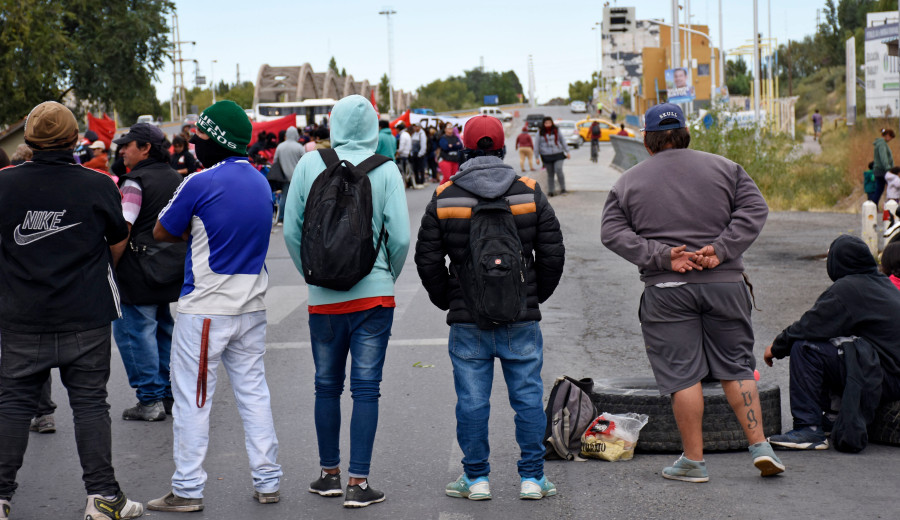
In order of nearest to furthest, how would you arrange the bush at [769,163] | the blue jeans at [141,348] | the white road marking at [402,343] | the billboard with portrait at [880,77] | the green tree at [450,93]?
the blue jeans at [141,348] → the white road marking at [402,343] → the bush at [769,163] → the billboard with portrait at [880,77] → the green tree at [450,93]

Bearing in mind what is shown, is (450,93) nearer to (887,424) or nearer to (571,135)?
(571,135)

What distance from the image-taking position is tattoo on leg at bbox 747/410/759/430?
5305 millimetres

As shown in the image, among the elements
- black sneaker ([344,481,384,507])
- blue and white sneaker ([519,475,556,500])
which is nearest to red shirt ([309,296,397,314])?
black sneaker ([344,481,384,507])

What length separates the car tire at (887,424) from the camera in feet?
19.4

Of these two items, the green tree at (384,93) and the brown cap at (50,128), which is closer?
the brown cap at (50,128)

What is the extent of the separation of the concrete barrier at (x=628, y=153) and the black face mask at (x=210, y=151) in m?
23.5

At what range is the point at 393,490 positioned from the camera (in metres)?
5.34

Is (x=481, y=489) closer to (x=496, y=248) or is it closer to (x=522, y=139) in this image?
(x=496, y=248)

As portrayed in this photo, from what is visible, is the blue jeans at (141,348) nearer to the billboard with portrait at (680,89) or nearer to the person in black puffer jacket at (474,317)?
the person in black puffer jacket at (474,317)

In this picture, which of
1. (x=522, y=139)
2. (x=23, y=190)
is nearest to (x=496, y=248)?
(x=23, y=190)

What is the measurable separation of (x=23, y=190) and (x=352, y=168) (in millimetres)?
1506

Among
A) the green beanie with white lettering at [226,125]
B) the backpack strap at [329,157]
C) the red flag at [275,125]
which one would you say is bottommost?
the backpack strap at [329,157]

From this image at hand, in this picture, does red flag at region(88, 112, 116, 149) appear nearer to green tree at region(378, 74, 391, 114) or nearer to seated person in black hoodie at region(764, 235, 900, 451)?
seated person in black hoodie at region(764, 235, 900, 451)

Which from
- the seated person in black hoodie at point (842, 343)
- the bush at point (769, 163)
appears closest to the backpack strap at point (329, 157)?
the seated person in black hoodie at point (842, 343)
